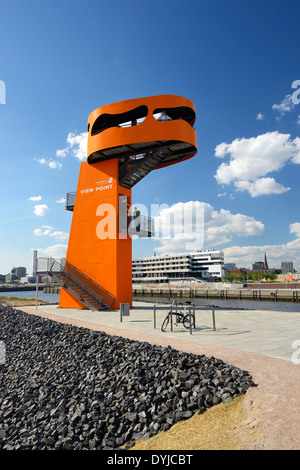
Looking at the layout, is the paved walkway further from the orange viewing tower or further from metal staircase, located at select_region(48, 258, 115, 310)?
the orange viewing tower

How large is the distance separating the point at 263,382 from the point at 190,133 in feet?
51.5

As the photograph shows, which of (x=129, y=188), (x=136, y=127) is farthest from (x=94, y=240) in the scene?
(x=136, y=127)

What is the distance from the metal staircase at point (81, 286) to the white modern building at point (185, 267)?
117m

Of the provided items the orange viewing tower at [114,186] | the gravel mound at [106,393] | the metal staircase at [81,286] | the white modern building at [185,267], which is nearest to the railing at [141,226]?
the orange viewing tower at [114,186]

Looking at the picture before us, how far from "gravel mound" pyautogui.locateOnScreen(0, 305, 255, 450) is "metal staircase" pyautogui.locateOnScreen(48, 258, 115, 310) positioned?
851 cm

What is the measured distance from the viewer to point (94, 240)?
1966 centimetres

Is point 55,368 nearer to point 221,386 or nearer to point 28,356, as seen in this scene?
point 28,356

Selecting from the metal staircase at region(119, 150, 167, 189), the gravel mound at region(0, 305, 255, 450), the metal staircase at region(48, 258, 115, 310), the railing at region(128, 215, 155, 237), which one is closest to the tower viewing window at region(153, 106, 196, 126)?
the metal staircase at region(119, 150, 167, 189)

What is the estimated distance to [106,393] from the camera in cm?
648

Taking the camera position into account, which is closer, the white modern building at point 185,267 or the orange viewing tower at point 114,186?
the orange viewing tower at point 114,186

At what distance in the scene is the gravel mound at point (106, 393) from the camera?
17.1 ft

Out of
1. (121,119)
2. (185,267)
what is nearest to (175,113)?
(121,119)

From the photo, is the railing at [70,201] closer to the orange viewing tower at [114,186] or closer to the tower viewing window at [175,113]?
the orange viewing tower at [114,186]

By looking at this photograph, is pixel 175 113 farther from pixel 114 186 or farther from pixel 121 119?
pixel 114 186
